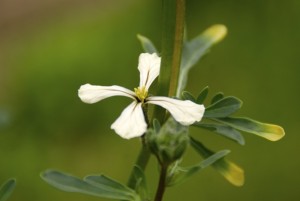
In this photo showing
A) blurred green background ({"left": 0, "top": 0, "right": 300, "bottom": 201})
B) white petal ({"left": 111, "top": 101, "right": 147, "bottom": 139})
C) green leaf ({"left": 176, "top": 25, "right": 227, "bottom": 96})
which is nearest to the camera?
white petal ({"left": 111, "top": 101, "right": 147, "bottom": 139})

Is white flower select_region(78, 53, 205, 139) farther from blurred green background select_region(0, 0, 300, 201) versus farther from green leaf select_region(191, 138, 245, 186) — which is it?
blurred green background select_region(0, 0, 300, 201)

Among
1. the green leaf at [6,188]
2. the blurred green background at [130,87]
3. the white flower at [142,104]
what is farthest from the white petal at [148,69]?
the blurred green background at [130,87]

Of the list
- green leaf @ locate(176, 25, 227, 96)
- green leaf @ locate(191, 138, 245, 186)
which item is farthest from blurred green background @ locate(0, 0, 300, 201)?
green leaf @ locate(191, 138, 245, 186)

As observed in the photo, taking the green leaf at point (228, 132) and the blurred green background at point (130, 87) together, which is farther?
the blurred green background at point (130, 87)

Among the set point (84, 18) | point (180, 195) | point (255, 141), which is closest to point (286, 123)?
point (255, 141)

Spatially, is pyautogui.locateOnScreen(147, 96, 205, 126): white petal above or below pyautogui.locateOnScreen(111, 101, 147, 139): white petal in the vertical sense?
above

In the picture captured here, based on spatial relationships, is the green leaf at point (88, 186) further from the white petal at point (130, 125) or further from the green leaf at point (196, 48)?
the green leaf at point (196, 48)

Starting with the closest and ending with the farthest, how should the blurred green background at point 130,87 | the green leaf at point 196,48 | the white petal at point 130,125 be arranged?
1. the white petal at point 130,125
2. the green leaf at point 196,48
3. the blurred green background at point 130,87
